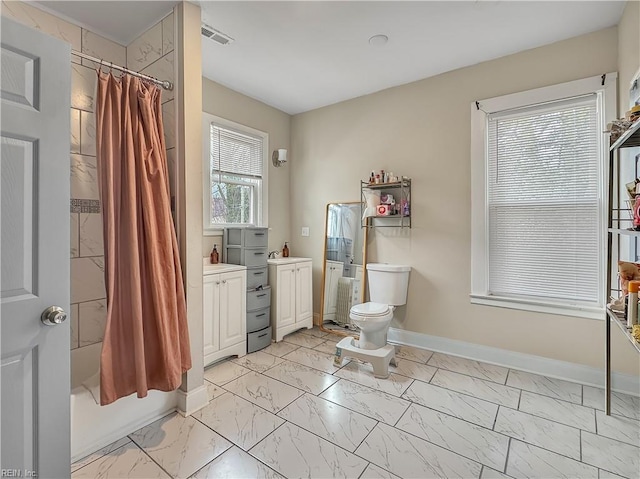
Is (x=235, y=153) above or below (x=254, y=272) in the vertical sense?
above

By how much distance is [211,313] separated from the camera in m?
2.52

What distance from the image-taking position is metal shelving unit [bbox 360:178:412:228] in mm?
3023

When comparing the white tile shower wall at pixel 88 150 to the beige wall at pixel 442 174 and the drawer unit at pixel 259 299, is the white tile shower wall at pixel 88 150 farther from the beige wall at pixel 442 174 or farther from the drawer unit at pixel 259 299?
the beige wall at pixel 442 174

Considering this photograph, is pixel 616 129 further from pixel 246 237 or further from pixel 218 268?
pixel 218 268

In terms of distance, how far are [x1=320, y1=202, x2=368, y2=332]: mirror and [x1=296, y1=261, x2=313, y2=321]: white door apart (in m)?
0.16

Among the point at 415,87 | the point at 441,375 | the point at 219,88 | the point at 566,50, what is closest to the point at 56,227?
the point at 219,88

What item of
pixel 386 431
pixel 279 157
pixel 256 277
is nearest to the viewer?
pixel 386 431

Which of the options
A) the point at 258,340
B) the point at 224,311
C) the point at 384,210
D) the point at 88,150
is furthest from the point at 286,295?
the point at 88,150

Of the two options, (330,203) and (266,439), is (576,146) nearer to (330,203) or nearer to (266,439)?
(330,203)

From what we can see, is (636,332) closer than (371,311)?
Yes

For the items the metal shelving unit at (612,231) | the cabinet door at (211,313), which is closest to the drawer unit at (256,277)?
the cabinet door at (211,313)

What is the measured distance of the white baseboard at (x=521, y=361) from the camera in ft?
7.10

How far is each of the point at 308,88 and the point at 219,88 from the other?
0.88 meters

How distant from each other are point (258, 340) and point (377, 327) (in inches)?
Answer: 45.5
